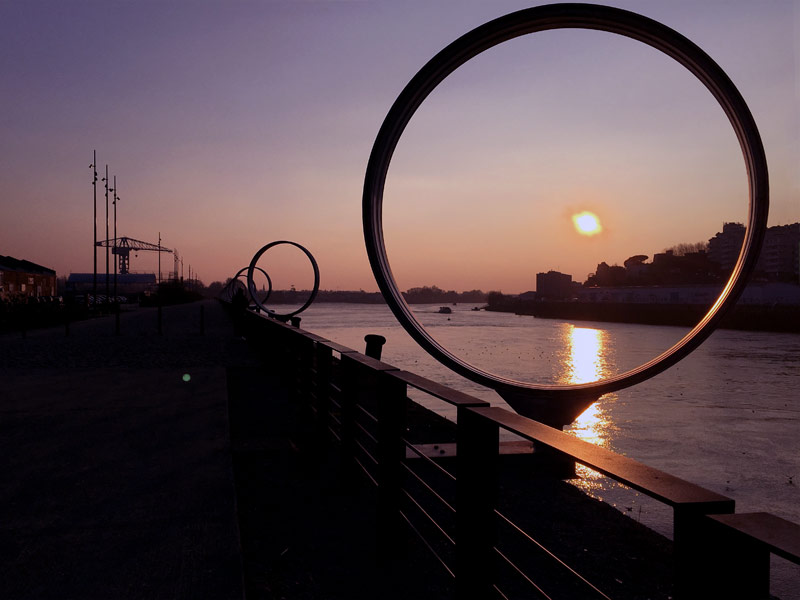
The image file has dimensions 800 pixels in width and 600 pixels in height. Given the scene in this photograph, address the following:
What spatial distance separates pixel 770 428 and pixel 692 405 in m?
3.75

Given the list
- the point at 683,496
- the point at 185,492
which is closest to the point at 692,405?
the point at 185,492

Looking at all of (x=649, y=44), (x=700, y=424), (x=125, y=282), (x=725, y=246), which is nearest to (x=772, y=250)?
(x=725, y=246)

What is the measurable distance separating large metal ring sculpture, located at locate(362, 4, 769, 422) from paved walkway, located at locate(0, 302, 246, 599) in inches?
82.2

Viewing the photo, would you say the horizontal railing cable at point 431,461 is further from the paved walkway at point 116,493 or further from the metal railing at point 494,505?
the paved walkway at point 116,493

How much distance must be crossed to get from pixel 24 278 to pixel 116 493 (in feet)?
254

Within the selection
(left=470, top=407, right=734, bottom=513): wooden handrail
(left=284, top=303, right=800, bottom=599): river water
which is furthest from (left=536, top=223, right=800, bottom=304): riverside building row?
(left=470, top=407, right=734, bottom=513): wooden handrail

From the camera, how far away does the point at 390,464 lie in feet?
10.5

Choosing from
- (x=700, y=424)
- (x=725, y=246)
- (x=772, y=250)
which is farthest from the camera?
(x=725, y=246)

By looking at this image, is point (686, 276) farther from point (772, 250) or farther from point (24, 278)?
point (24, 278)

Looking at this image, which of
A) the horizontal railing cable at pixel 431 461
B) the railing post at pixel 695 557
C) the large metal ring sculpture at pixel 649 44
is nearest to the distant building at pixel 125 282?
the large metal ring sculpture at pixel 649 44

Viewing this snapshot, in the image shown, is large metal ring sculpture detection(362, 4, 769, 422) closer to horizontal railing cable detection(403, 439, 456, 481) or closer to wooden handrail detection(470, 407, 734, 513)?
horizontal railing cable detection(403, 439, 456, 481)

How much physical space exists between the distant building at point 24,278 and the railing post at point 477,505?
2479 inches

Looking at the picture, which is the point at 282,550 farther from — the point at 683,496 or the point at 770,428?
the point at 770,428

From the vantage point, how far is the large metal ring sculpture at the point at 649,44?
4203 millimetres
